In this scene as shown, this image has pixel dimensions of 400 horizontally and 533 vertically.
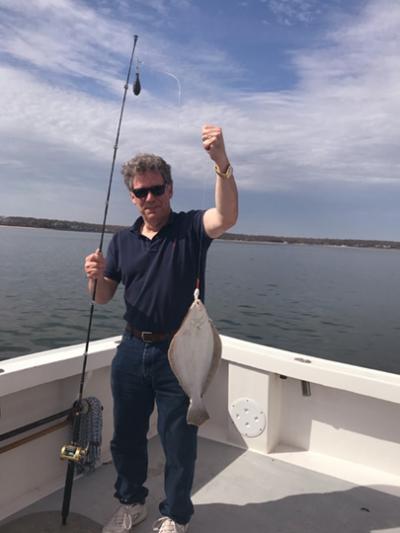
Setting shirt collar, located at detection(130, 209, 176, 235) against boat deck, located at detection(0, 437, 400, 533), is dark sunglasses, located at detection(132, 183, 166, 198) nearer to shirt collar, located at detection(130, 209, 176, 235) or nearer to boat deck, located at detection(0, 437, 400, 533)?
shirt collar, located at detection(130, 209, 176, 235)

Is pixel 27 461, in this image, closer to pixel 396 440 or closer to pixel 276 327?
pixel 396 440

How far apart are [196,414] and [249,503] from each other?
4.17ft

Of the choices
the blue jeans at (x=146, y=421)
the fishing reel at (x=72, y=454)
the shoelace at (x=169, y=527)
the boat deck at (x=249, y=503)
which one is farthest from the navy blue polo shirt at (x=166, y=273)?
the boat deck at (x=249, y=503)

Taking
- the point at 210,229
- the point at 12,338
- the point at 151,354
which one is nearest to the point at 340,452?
the point at 151,354

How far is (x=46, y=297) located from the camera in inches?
814

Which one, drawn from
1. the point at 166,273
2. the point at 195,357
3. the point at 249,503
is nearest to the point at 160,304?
the point at 166,273

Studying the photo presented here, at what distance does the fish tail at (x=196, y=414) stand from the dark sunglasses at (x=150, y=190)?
1.20 m

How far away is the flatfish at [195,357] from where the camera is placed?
2.35 metres

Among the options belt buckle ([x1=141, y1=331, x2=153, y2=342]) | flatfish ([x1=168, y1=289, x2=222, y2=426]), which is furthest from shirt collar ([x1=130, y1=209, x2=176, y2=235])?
belt buckle ([x1=141, y1=331, x2=153, y2=342])

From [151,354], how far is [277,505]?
1581 mm

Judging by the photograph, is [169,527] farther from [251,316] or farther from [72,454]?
[251,316]

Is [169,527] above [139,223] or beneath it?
beneath

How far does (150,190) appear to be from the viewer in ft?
8.51

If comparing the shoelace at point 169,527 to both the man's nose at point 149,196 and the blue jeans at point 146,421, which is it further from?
the man's nose at point 149,196
